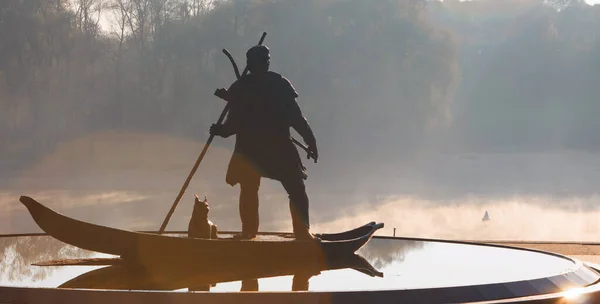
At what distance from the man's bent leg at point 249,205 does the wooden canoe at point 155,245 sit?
121 cm

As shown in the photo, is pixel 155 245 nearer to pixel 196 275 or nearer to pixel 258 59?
pixel 196 275

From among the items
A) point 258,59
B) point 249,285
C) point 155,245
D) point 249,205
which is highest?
point 258,59

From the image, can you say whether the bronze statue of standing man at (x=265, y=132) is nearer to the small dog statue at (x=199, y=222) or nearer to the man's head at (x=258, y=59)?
the man's head at (x=258, y=59)

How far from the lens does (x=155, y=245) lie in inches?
295

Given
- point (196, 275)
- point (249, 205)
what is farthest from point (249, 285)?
point (249, 205)

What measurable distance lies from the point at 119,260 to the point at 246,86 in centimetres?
247

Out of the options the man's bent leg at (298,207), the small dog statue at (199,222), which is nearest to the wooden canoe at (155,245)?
the man's bent leg at (298,207)

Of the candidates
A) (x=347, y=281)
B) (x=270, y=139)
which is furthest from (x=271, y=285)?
(x=270, y=139)

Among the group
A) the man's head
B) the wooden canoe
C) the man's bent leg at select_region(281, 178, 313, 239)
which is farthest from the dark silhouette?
the man's head

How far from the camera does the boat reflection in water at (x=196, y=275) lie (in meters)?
7.19

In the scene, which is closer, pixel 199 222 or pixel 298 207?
pixel 199 222

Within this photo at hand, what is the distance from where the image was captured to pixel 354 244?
878 centimetres

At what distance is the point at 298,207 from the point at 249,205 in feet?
2.23

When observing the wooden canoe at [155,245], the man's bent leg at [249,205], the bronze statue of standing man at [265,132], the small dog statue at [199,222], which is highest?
the bronze statue of standing man at [265,132]
